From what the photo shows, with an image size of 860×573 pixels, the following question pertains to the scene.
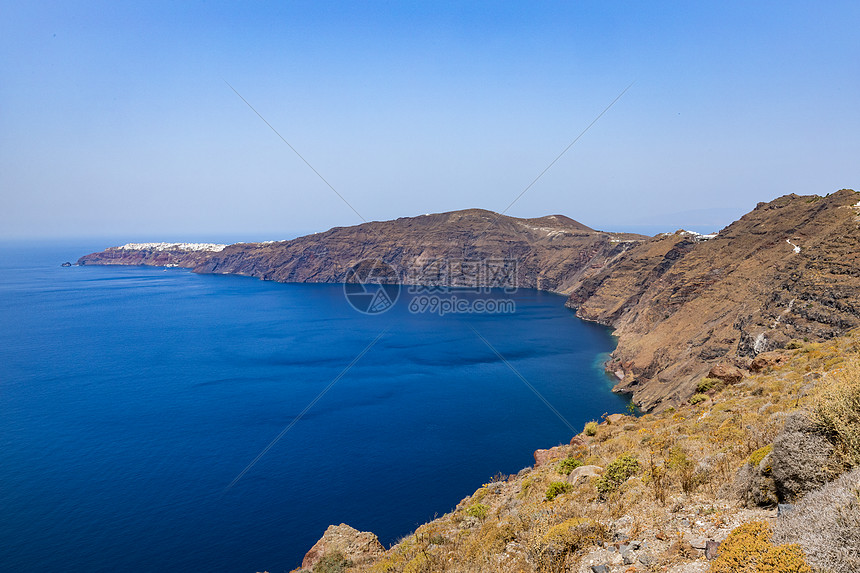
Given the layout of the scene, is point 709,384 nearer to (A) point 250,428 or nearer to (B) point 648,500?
(B) point 648,500

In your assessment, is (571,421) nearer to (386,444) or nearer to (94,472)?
(386,444)

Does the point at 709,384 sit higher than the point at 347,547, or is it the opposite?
the point at 709,384

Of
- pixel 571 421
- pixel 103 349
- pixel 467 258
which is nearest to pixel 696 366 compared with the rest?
pixel 571 421

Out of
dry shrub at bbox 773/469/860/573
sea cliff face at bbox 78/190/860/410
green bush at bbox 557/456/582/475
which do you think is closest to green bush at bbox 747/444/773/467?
dry shrub at bbox 773/469/860/573

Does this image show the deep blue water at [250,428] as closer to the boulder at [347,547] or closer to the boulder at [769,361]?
the boulder at [347,547]

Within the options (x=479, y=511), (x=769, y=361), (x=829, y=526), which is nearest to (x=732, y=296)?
(x=769, y=361)

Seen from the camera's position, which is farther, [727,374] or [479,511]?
[727,374]

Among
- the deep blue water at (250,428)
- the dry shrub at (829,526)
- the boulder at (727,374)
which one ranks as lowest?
the deep blue water at (250,428)

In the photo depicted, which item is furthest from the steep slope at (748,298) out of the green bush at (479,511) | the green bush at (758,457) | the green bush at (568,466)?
the green bush at (758,457)
